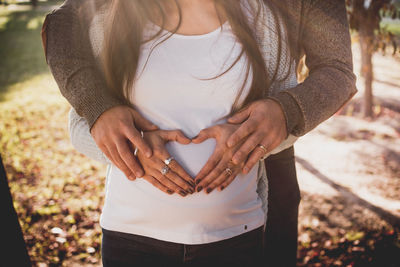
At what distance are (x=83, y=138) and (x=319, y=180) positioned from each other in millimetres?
3741

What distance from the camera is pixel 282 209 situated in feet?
7.70

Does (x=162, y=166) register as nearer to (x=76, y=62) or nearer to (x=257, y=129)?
(x=257, y=129)

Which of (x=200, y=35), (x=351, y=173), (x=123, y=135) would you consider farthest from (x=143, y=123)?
(x=351, y=173)

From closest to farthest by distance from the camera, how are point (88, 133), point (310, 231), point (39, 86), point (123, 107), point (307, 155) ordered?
A: point (123, 107) < point (88, 133) < point (310, 231) < point (307, 155) < point (39, 86)

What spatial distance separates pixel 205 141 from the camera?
1375mm

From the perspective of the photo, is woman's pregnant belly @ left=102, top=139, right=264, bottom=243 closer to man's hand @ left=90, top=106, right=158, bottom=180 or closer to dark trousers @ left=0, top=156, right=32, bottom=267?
man's hand @ left=90, top=106, right=158, bottom=180

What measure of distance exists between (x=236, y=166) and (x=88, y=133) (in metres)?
0.70

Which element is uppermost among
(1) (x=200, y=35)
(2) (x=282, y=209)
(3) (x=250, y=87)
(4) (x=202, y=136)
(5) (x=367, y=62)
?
(1) (x=200, y=35)

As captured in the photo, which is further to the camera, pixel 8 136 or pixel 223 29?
pixel 8 136

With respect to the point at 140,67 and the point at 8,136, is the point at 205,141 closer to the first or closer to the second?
the point at 140,67

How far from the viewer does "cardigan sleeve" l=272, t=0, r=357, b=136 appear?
1.39 m

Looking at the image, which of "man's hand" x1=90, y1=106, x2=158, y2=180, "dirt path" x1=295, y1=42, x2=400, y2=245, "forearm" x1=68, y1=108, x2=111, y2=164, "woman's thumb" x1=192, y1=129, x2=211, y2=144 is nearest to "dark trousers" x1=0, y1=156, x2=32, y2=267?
"forearm" x1=68, y1=108, x2=111, y2=164

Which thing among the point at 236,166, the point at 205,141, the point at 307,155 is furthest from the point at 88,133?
the point at 307,155

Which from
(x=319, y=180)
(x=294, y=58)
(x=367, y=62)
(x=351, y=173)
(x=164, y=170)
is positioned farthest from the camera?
(x=367, y=62)
